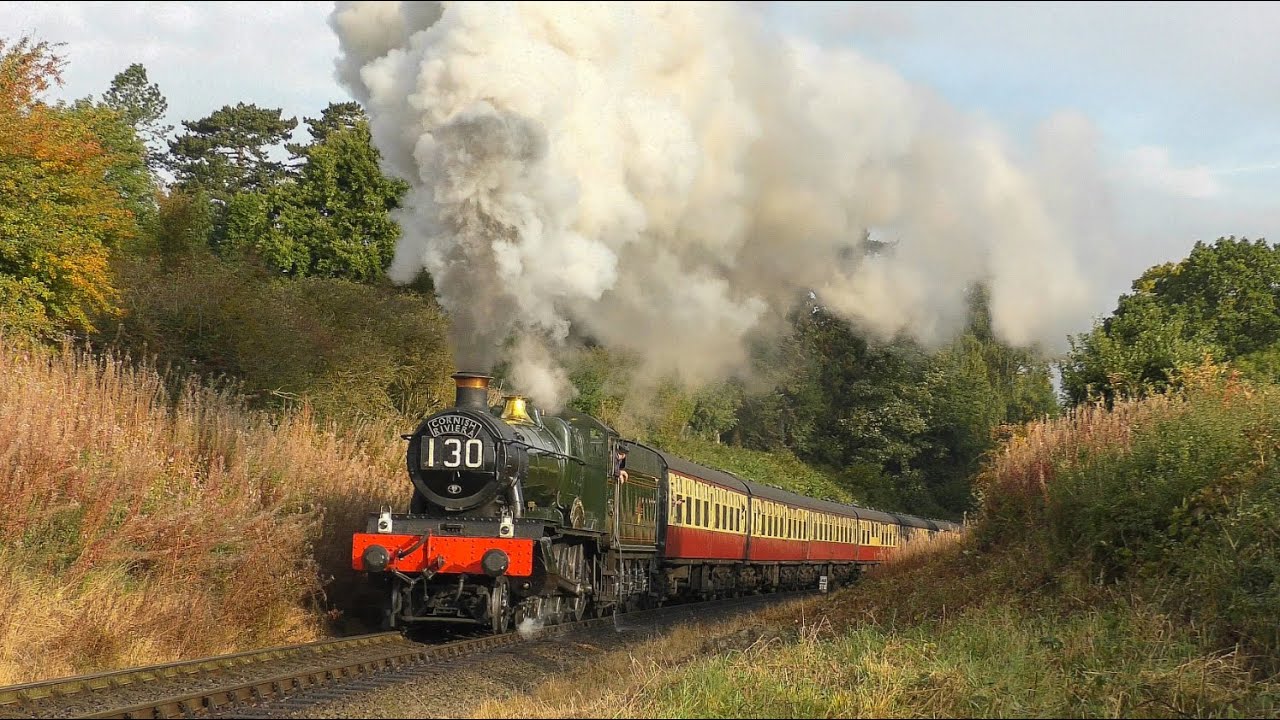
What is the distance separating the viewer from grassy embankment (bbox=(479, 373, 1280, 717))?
327 inches

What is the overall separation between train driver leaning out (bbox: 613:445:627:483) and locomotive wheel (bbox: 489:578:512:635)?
3.17 m

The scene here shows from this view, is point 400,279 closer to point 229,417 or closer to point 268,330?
point 229,417

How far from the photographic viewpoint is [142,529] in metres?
12.1

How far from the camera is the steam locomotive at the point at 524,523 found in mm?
13641

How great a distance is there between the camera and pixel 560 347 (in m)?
17.2

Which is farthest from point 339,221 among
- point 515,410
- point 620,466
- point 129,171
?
Answer: point 515,410

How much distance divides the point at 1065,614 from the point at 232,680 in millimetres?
7880

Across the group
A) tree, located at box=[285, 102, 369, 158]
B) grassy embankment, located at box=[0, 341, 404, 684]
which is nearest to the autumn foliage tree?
grassy embankment, located at box=[0, 341, 404, 684]

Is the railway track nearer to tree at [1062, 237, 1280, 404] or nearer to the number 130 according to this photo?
the number 130

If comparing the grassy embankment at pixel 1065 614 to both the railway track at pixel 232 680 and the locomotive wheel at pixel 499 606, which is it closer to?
the locomotive wheel at pixel 499 606

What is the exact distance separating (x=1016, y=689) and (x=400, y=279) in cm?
974

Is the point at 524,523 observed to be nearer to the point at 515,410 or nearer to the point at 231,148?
the point at 515,410

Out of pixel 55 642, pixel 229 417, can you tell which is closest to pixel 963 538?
pixel 229 417

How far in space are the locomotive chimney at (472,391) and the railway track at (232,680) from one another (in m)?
2.76
